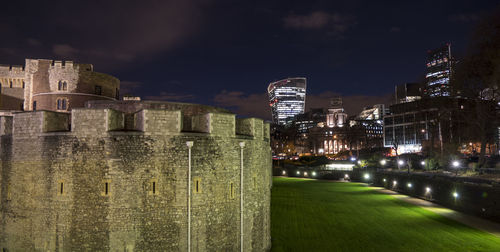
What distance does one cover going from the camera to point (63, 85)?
3091 centimetres

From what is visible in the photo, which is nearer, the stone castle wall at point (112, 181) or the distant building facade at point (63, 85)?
the stone castle wall at point (112, 181)

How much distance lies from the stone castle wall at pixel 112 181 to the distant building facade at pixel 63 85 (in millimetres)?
16383

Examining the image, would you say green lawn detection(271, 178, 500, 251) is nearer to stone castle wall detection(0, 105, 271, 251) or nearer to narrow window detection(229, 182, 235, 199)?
narrow window detection(229, 182, 235, 199)

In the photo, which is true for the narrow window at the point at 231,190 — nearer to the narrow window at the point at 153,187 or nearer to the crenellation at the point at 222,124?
the crenellation at the point at 222,124

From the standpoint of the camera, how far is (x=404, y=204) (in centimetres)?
3841

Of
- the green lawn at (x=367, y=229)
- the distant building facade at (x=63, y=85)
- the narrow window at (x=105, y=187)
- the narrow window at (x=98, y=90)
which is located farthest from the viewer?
the narrow window at (x=98, y=90)

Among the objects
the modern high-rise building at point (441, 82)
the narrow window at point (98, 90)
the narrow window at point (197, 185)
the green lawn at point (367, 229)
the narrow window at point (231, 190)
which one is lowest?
the green lawn at point (367, 229)

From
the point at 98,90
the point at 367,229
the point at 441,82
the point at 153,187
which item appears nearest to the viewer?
the point at 153,187

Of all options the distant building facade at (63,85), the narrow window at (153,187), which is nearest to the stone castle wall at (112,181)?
the narrow window at (153,187)

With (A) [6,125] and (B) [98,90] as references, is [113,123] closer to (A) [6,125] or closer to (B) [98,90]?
(A) [6,125]

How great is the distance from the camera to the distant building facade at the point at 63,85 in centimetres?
3080

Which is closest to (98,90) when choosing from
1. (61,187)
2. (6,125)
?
(6,125)

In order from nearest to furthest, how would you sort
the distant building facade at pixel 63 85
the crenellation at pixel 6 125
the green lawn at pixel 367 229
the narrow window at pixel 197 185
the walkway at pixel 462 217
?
the narrow window at pixel 197 185 < the crenellation at pixel 6 125 < the green lawn at pixel 367 229 < the walkway at pixel 462 217 < the distant building facade at pixel 63 85

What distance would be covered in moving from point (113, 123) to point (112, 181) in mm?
2445
